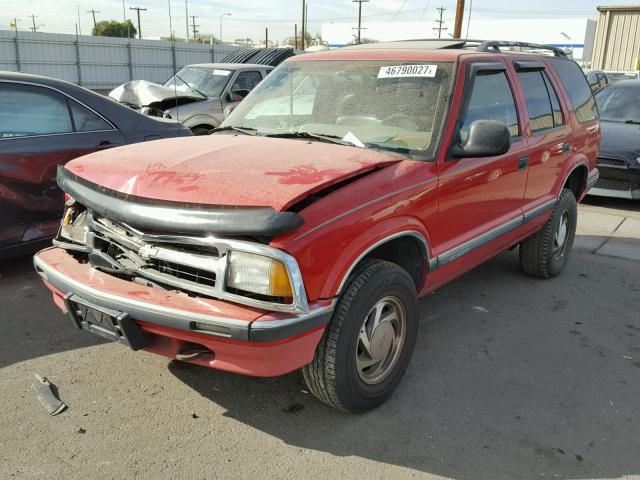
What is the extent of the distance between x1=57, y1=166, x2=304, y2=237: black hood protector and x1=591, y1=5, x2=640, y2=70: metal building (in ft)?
67.3

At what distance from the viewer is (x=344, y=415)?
316 centimetres

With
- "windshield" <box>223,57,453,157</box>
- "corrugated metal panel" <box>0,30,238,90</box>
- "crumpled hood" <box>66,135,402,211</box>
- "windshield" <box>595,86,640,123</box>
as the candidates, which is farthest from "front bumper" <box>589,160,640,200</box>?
"corrugated metal panel" <box>0,30,238,90</box>

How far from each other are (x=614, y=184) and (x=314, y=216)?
7238 mm

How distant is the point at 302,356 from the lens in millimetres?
2664

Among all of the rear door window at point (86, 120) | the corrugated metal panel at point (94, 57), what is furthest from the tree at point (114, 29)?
the rear door window at point (86, 120)

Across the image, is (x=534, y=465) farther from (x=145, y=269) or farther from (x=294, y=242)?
(x=145, y=269)

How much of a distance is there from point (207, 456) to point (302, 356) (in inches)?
26.3

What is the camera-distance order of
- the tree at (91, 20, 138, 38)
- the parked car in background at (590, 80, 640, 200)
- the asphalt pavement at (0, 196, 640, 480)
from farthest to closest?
the tree at (91, 20, 138, 38)
the parked car in background at (590, 80, 640, 200)
the asphalt pavement at (0, 196, 640, 480)

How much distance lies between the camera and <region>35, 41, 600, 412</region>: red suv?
2561 mm

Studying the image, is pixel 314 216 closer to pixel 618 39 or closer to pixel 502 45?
pixel 502 45

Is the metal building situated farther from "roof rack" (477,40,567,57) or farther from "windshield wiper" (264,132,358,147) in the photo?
"windshield wiper" (264,132,358,147)

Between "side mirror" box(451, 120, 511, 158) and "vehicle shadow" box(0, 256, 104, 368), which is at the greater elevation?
"side mirror" box(451, 120, 511, 158)

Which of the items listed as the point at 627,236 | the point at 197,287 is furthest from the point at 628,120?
the point at 197,287

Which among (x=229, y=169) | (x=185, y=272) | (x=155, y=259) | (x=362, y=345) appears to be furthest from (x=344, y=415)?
(x=229, y=169)
